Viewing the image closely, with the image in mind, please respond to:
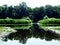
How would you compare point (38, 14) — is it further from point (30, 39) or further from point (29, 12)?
point (30, 39)

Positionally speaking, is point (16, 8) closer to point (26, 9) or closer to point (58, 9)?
point (26, 9)

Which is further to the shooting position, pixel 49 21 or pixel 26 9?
pixel 26 9

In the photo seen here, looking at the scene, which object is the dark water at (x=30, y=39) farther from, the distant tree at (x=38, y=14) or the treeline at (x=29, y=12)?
the distant tree at (x=38, y=14)

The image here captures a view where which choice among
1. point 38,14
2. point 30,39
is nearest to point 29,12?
point 38,14

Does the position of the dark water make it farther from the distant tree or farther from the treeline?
the distant tree

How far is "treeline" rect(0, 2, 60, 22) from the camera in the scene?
8481 cm

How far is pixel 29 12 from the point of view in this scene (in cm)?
9106

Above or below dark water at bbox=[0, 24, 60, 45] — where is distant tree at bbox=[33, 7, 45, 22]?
below

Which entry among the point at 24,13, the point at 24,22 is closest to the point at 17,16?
the point at 24,13

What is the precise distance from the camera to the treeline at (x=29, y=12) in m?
84.8

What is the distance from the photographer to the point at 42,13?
8875 centimetres

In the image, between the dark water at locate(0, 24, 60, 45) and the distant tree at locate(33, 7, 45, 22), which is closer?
the dark water at locate(0, 24, 60, 45)

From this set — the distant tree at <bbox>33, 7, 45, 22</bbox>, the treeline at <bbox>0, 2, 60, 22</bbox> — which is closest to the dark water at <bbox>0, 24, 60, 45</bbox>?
the treeline at <bbox>0, 2, 60, 22</bbox>

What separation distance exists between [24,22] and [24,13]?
2621 cm
